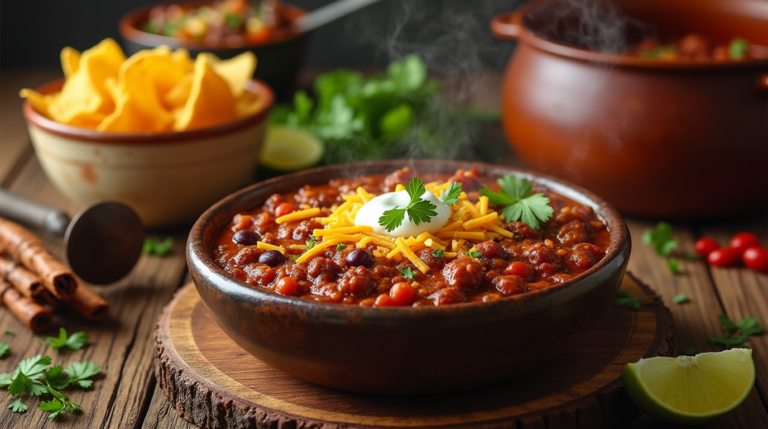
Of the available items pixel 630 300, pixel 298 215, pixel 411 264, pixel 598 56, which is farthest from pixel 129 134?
pixel 630 300

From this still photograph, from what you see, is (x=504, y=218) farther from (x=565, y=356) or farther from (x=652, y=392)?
(x=652, y=392)

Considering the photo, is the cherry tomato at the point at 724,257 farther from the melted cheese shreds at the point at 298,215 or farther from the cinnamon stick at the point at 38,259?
the cinnamon stick at the point at 38,259

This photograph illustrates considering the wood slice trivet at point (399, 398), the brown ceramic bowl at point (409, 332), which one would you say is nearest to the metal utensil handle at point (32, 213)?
the wood slice trivet at point (399, 398)

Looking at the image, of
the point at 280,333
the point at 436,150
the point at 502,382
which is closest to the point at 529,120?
the point at 436,150

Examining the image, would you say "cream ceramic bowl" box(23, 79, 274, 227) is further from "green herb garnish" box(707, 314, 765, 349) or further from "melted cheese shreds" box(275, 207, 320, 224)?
"green herb garnish" box(707, 314, 765, 349)

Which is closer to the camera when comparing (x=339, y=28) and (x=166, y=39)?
(x=166, y=39)

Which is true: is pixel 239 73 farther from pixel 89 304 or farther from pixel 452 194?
pixel 452 194
